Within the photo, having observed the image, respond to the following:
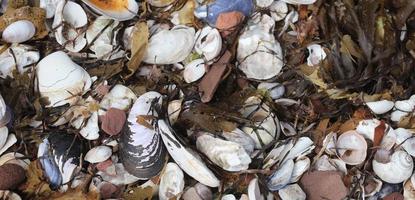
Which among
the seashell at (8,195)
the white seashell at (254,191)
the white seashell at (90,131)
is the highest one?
the white seashell at (90,131)

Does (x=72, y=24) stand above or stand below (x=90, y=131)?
above

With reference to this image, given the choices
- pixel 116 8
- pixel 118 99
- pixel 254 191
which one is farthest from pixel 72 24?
pixel 254 191

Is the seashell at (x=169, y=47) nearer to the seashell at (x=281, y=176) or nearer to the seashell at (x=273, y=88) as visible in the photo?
the seashell at (x=273, y=88)

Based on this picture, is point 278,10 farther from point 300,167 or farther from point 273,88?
point 300,167

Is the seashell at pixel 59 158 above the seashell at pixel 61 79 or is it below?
below

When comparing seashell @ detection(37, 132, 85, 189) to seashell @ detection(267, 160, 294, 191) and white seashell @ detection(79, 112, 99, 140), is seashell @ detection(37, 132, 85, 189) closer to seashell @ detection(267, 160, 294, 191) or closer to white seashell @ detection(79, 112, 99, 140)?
white seashell @ detection(79, 112, 99, 140)

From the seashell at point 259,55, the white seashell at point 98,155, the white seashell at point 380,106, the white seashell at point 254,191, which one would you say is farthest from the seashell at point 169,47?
the white seashell at point 380,106

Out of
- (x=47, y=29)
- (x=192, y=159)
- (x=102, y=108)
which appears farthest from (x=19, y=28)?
(x=192, y=159)
